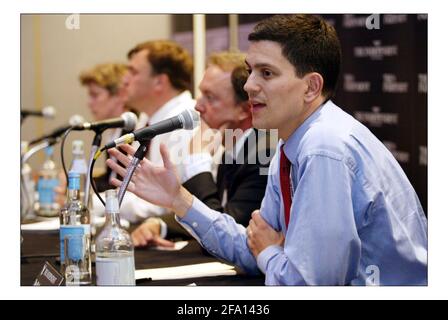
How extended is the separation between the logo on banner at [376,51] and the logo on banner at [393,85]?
0.35 feet

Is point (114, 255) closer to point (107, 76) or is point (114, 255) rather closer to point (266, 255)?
point (266, 255)

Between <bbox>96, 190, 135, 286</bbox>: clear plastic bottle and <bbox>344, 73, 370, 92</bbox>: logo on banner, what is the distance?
2383 mm

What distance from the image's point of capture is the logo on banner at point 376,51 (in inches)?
147

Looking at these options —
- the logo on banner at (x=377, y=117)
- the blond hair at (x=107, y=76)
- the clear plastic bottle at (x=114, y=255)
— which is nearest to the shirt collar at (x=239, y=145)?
the clear plastic bottle at (x=114, y=255)

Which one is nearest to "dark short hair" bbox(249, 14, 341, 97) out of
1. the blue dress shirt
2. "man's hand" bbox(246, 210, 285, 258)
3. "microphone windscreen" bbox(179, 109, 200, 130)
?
the blue dress shirt

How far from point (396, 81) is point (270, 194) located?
173 centimetres

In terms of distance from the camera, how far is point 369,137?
1886 mm

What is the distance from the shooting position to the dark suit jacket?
2594 mm

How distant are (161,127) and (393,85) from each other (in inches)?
83.0

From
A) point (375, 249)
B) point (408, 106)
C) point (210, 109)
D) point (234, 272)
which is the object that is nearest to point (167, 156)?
point (234, 272)

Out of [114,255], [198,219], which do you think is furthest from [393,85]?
[114,255]

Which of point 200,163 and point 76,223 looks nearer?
point 76,223

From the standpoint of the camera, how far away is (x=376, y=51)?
12.8 feet

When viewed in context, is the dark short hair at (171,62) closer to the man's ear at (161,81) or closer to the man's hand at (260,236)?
the man's ear at (161,81)
